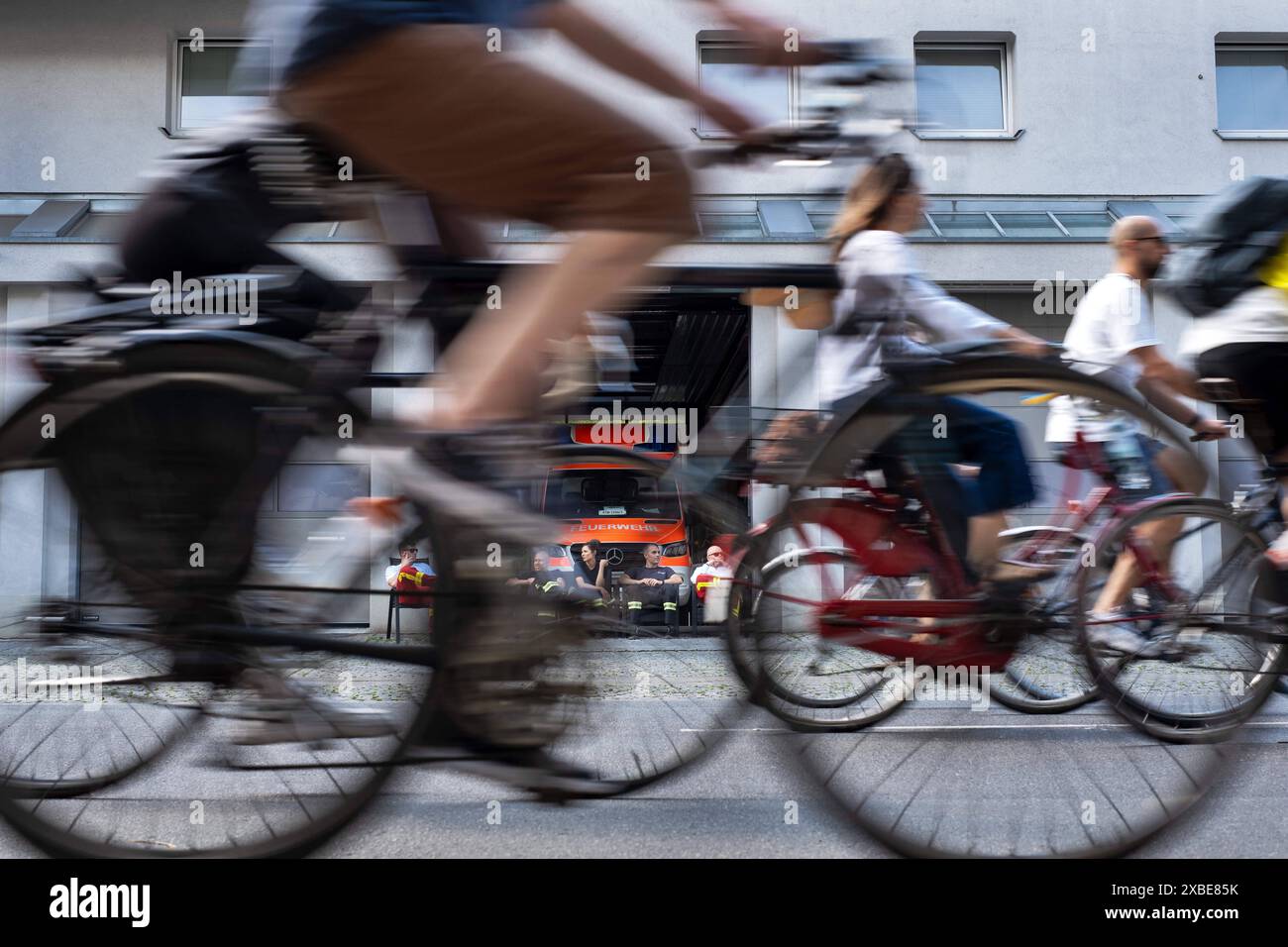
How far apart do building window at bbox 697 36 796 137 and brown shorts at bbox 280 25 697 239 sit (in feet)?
0.91

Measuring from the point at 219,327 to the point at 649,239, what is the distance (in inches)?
32.2

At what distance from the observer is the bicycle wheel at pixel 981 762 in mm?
2096

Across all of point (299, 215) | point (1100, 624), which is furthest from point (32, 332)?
point (1100, 624)

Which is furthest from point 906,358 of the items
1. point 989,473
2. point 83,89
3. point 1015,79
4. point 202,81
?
point 83,89

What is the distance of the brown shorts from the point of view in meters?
1.70

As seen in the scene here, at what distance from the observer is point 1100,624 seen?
231 centimetres

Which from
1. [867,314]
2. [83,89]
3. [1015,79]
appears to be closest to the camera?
[867,314]

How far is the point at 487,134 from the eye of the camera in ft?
5.80

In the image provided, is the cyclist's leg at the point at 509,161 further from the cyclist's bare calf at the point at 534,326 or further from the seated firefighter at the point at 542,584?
the seated firefighter at the point at 542,584

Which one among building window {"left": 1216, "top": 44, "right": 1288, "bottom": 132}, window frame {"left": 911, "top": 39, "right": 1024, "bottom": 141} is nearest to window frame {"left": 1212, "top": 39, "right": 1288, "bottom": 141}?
building window {"left": 1216, "top": 44, "right": 1288, "bottom": 132}

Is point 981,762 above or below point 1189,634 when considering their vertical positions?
below

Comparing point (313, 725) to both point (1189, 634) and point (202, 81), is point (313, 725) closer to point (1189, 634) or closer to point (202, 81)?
point (1189, 634)

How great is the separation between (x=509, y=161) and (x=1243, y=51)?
15.4 metres
